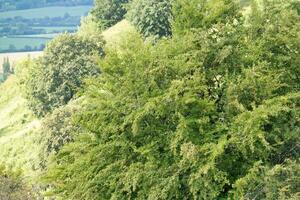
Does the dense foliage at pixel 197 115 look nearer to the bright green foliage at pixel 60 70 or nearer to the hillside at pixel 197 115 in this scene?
the hillside at pixel 197 115

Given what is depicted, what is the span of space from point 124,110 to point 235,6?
739 centimetres

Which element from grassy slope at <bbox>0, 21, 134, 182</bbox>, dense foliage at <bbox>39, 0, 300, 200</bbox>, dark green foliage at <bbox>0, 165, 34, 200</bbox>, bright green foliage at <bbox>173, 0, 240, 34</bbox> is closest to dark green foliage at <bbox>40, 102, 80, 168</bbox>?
grassy slope at <bbox>0, 21, 134, 182</bbox>

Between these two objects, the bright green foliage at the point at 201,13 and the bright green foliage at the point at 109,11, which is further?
the bright green foliage at the point at 109,11

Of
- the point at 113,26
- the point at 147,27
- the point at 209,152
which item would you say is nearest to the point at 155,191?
the point at 209,152

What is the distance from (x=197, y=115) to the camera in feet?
80.4

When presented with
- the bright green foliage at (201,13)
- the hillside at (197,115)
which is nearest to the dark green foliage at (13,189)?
the hillside at (197,115)

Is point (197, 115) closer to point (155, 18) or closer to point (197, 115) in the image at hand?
point (197, 115)

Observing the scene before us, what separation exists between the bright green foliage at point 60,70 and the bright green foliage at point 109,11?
88.9 feet

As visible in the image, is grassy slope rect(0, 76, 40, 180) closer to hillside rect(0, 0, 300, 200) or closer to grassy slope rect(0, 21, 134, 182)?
grassy slope rect(0, 21, 134, 182)

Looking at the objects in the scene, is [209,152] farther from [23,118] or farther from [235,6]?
[23,118]

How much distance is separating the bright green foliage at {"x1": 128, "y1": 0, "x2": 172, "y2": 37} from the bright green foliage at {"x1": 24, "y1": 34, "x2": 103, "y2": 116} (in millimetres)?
6162

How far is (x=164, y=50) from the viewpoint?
2600 cm

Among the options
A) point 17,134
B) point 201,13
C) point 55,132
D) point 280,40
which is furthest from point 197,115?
point 17,134

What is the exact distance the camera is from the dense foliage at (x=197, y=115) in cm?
2281
